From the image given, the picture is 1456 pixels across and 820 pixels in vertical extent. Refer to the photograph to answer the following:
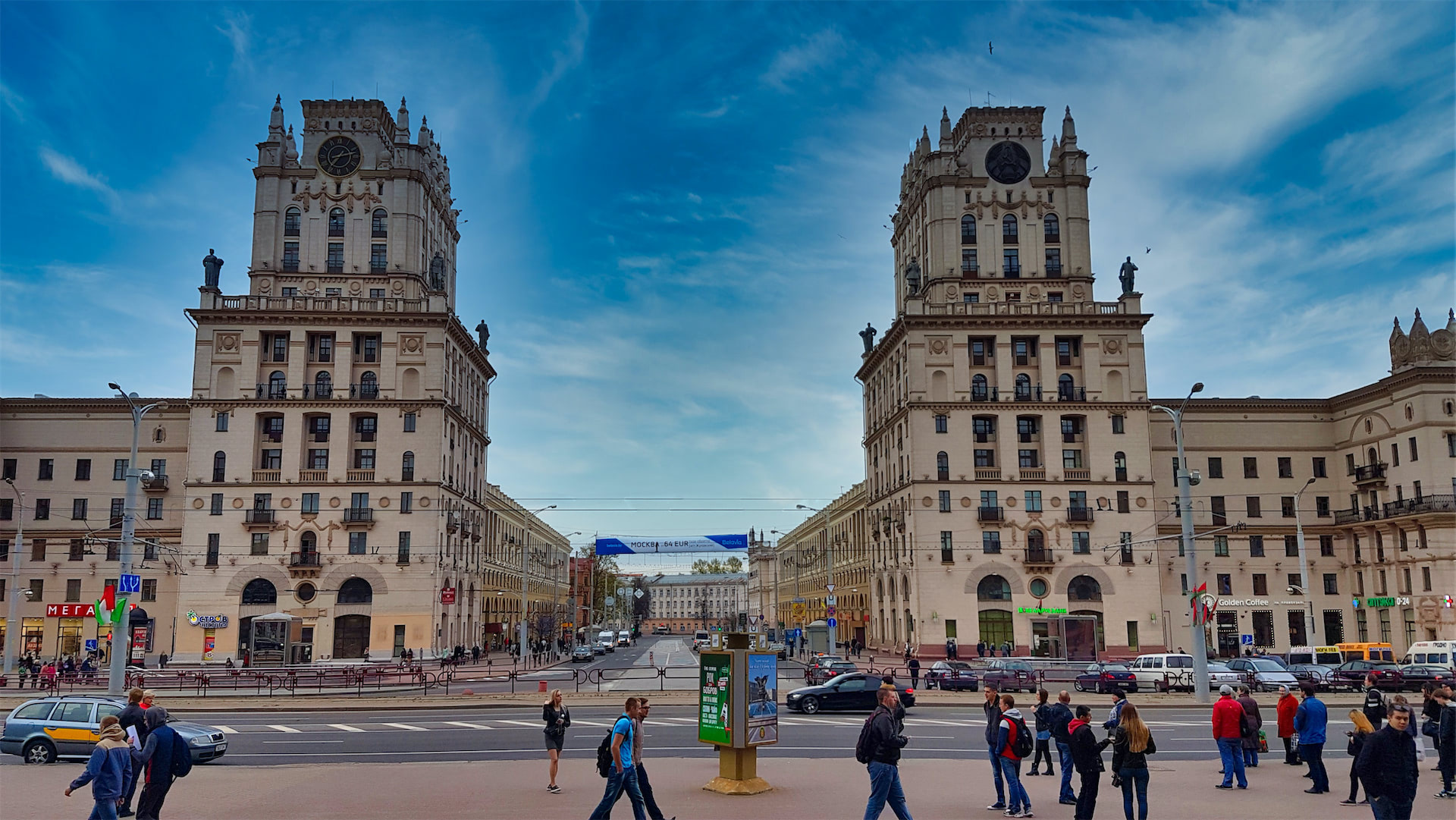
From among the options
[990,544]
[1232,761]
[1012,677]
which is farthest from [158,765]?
[990,544]

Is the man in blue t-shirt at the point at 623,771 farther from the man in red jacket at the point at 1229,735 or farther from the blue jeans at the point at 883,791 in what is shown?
the man in red jacket at the point at 1229,735

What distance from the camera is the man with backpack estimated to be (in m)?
16.2

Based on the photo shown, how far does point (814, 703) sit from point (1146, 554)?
147ft

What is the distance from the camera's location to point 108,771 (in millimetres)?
13422

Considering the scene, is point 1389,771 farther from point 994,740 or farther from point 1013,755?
point 994,740

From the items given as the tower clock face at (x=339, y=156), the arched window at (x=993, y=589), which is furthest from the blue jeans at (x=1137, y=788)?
the tower clock face at (x=339, y=156)

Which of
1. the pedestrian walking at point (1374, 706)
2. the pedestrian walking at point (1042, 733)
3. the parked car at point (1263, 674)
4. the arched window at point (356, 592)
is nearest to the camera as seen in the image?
the pedestrian walking at point (1042, 733)

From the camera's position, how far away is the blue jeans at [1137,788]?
1495 centimetres

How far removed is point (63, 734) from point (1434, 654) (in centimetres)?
5664

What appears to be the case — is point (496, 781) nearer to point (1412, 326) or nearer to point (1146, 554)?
point (1146, 554)

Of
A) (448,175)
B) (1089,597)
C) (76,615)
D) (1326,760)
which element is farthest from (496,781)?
(448,175)

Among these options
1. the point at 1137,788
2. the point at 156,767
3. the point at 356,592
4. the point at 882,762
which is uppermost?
the point at 356,592

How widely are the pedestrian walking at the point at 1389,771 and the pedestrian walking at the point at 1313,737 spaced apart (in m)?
5.58

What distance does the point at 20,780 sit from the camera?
66.0ft
